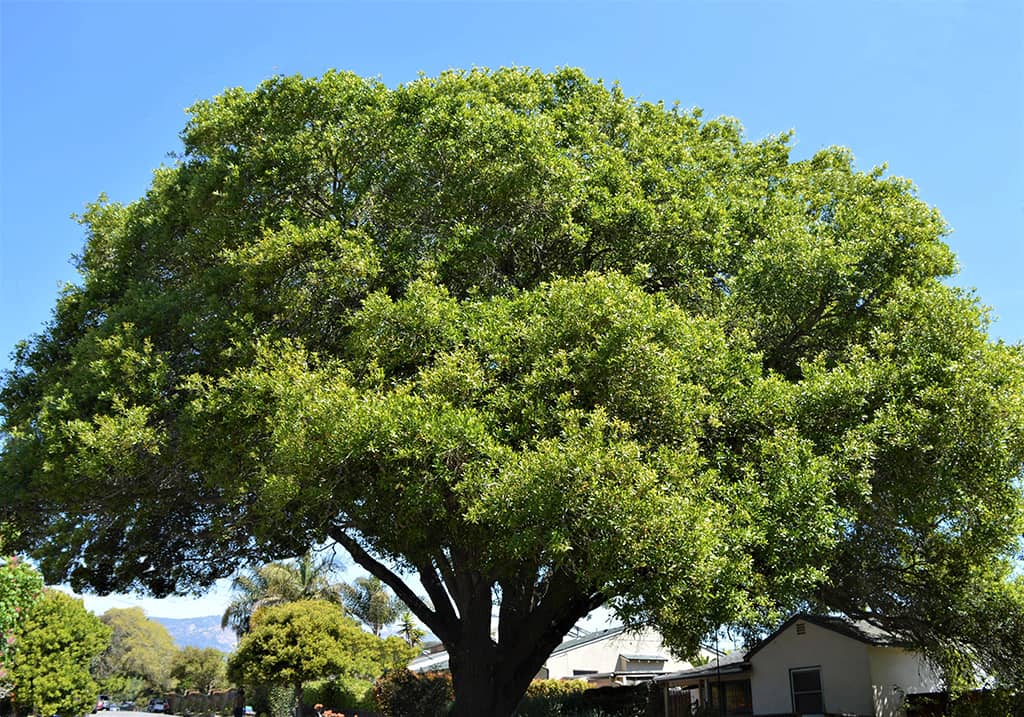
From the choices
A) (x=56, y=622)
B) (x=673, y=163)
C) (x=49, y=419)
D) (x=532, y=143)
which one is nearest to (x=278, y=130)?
(x=532, y=143)

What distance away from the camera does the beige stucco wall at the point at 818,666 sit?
23.3 m

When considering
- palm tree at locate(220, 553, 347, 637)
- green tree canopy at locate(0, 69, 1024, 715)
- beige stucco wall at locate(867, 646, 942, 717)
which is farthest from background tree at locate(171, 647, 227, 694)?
beige stucco wall at locate(867, 646, 942, 717)

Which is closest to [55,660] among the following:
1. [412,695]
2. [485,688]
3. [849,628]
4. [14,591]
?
[412,695]

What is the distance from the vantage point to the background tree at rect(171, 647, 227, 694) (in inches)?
3142

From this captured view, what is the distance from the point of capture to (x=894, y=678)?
23422 millimetres

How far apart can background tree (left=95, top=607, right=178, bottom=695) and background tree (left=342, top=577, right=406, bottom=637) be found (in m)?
37.6

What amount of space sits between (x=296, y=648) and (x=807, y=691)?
20946 mm

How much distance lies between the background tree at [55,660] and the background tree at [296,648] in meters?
9.96

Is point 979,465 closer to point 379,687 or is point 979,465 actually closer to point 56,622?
point 379,687

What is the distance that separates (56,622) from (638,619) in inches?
1531

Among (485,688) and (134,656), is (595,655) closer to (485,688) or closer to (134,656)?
(485,688)

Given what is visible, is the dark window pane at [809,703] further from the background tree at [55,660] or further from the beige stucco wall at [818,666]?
the background tree at [55,660]

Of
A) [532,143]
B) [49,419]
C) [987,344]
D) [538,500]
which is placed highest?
[532,143]

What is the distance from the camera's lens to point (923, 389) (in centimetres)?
1212
